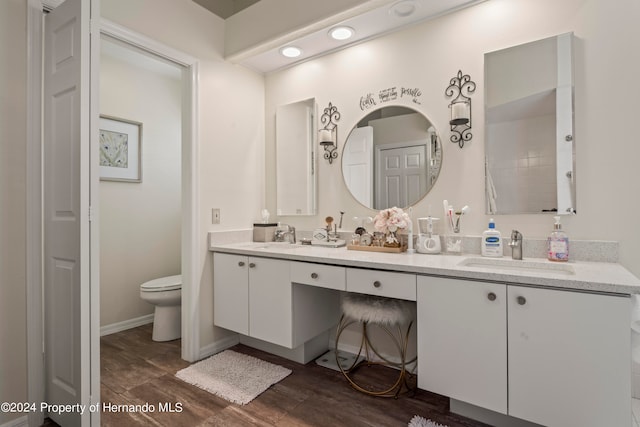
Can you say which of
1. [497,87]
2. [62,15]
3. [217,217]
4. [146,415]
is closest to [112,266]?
[217,217]

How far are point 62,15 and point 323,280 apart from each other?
1897 millimetres

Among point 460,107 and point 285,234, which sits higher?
point 460,107

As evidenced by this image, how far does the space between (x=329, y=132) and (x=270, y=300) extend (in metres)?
1.34

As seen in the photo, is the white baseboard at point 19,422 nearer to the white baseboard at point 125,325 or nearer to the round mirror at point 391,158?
the white baseboard at point 125,325

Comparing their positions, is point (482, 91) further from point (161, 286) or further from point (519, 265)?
point (161, 286)

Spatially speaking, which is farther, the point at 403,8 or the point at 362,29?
the point at 362,29

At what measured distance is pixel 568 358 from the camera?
4.19 ft

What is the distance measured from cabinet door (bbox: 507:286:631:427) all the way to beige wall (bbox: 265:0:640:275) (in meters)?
0.59

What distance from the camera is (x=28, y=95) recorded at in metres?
1.64

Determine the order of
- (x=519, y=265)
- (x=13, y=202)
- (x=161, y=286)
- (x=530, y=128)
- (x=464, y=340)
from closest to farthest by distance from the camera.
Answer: (x=464, y=340) < (x=13, y=202) < (x=519, y=265) < (x=530, y=128) < (x=161, y=286)

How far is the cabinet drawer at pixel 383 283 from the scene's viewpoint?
1.65 m

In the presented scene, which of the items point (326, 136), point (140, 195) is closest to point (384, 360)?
point (326, 136)

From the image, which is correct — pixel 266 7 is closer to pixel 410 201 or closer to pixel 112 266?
pixel 410 201

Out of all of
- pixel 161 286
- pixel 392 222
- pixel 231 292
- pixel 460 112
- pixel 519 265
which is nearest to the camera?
pixel 519 265
